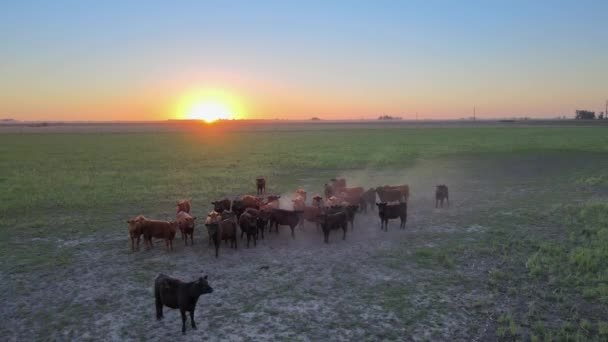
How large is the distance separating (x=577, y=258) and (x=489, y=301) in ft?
11.8

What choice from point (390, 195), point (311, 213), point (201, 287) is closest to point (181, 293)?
point (201, 287)

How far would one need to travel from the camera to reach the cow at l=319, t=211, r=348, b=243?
12.9 meters

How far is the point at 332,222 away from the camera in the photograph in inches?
513

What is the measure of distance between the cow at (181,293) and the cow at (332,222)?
5.70 m

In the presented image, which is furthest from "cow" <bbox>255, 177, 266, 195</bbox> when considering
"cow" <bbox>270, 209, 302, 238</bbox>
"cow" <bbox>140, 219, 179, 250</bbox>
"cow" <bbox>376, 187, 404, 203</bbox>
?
"cow" <bbox>140, 219, 179, 250</bbox>

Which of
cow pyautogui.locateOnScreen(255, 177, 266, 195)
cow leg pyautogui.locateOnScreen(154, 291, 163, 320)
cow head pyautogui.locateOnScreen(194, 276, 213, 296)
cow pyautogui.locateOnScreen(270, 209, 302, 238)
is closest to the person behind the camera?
cow head pyautogui.locateOnScreen(194, 276, 213, 296)

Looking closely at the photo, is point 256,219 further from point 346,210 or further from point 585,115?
point 585,115

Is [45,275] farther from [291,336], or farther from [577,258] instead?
[577,258]

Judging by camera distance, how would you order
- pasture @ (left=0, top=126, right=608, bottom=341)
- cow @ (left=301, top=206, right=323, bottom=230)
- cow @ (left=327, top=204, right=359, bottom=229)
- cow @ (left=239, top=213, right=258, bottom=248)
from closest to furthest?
pasture @ (left=0, top=126, right=608, bottom=341), cow @ (left=239, top=213, right=258, bottom=248), cow @ (left=327, top=204, right=359, bottom=229), cow @ (left=301, top=206, right=323, bottom=230)

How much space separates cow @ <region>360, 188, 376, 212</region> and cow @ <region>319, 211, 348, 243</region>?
387 cm

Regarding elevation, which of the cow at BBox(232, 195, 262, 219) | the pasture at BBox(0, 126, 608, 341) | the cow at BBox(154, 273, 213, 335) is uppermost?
the cow at BBox(232, 195, 262, 219)

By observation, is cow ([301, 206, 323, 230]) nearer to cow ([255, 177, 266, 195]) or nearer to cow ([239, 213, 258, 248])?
cow ([239, 213, 258, 248])

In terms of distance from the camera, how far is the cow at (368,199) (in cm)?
1711

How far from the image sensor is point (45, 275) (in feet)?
34.2
